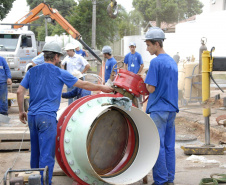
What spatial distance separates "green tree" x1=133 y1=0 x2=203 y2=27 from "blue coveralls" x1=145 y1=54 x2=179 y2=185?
1888 inches

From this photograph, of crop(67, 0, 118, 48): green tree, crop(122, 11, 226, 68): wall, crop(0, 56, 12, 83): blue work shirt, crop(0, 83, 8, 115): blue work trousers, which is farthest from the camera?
crop(67, 0, 118, 48): green tree

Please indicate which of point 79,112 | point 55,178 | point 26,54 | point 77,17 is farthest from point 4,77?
point 77,17

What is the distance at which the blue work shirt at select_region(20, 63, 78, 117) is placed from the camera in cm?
450

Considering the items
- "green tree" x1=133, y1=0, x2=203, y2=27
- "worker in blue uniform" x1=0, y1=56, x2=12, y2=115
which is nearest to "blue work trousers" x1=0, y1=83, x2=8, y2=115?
"worker in blue uniform" x1=0, y1=56, x2=12, y2=115

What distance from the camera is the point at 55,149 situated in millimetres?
4730

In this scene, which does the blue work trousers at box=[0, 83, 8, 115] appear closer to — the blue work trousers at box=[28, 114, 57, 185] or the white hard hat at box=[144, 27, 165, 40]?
the blue work trousers at box=[28, 114, 57, 185]

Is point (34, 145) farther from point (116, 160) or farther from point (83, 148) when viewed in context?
point (116, 160)

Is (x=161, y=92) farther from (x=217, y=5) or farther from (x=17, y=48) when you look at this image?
(x=217, y=5)

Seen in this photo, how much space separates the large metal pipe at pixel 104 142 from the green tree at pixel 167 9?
48.0 m

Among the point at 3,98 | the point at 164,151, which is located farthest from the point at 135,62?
the point at 164,151

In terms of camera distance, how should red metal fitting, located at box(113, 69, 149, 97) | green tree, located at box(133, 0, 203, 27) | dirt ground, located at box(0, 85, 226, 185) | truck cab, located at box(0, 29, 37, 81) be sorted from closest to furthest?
red metal fitting, located at box(113, 69, 149, 97), dirt ground, located at box(0, 85, 226, 185), truck cab, located at box(0, 29, 37, 81), green tree, located at box(133, 0, 203, 27)

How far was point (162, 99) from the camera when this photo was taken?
486 cm

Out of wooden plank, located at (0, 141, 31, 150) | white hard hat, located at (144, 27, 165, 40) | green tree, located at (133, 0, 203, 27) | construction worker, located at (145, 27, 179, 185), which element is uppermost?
green tree, located at (133, 0, 203, 27)

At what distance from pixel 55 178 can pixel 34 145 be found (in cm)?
91
